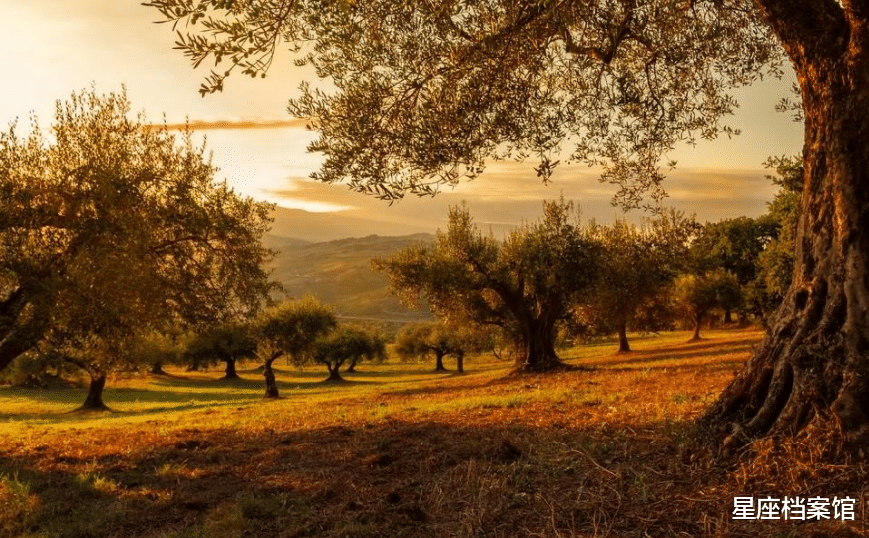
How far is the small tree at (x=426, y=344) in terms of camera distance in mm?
99938

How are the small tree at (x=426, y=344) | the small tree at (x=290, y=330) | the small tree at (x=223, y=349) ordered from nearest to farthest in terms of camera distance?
the small tree at (x=290, y=330) < the small tree at (x=223, y=349) < the small tree at (x=426, y=344)

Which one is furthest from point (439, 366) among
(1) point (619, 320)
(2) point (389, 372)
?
(1) point (619, 320)

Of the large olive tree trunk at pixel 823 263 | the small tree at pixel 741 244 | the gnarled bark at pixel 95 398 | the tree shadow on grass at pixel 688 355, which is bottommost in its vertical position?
the gnarled bark at pixel 95 398

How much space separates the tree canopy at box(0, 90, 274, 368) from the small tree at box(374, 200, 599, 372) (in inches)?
644

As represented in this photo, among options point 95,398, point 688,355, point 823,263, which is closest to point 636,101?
point 823,263

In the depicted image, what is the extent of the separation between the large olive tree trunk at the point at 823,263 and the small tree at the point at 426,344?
3478 inches

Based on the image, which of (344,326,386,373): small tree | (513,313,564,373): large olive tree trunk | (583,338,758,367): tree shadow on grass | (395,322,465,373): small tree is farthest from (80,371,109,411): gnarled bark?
(395,322,465,373): small tree

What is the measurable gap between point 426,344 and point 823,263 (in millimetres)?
97724

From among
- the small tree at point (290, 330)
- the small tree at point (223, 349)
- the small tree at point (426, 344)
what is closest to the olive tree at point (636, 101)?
the small tree at point (290, 330)

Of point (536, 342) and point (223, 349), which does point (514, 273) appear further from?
point (223, 349)

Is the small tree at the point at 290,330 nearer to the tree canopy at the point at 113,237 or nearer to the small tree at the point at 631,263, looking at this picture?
the small tree at the point at 631,263

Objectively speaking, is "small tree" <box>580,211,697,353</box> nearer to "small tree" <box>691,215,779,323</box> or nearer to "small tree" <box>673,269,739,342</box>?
"small tree" <box>673,269,739,342</box>

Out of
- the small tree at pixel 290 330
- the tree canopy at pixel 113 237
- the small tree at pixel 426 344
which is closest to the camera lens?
the tree canopy at pixel 113 237

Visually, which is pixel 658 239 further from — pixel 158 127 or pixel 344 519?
pixel 344 519
